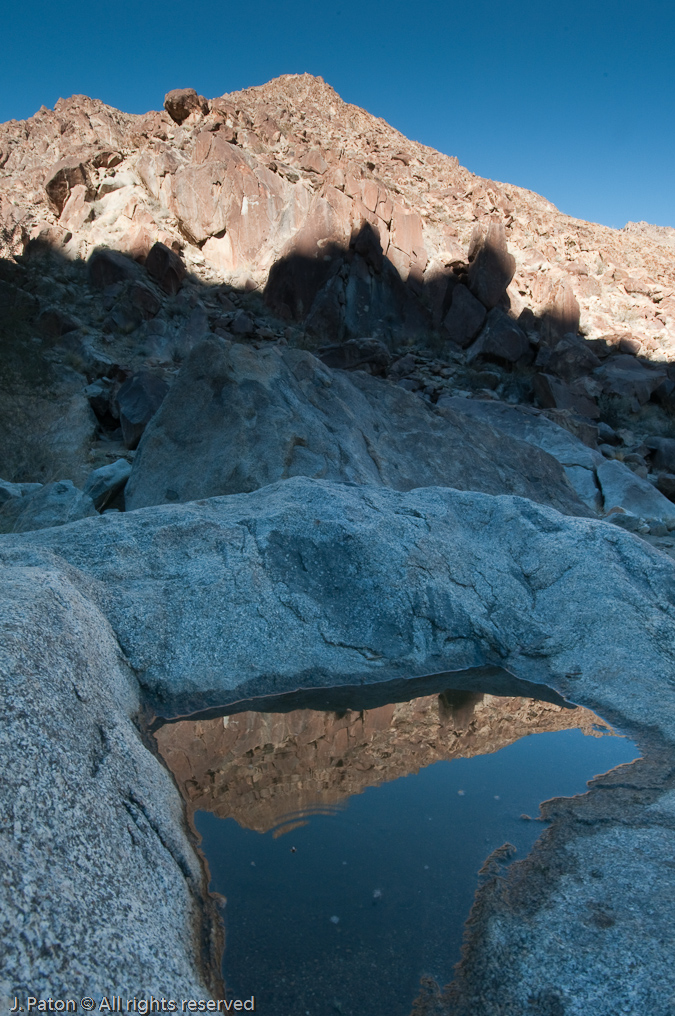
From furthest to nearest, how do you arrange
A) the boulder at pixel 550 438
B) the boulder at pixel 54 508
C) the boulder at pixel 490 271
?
the boulder at pixel 490 271 < the boulder at pixel 550 438 < the boulder at pixel 54 508

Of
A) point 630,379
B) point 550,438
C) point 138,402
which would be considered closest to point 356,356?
point 550,438

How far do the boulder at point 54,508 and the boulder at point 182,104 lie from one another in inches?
890

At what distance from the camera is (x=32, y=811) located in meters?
1.65

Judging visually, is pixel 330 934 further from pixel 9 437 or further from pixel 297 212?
pixel 297 212

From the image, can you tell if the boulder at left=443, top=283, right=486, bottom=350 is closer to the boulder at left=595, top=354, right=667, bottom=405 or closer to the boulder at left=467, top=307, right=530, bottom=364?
the boulder at left=467, top=307, right=530, bottom=364

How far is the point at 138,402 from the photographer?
10.3 meters

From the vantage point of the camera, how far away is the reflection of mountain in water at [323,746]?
8.45ft

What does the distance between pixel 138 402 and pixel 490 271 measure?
14.4 meters

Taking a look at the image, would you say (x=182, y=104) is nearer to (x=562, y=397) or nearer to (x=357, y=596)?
(x=562, y=397)

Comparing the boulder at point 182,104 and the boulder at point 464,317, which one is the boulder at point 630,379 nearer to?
the boulder at point 464,317

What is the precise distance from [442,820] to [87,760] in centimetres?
133

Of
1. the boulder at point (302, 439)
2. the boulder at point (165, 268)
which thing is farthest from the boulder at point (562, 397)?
the boulder at point (165, 268)

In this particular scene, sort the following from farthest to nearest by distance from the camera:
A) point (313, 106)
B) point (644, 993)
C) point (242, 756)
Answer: point (313, 106)
point (242, 756)
point (644, 993)

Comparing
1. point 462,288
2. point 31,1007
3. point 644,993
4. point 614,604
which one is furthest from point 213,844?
point 462,288
